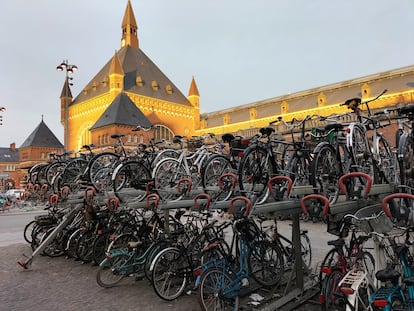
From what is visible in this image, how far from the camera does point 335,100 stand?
4397cm

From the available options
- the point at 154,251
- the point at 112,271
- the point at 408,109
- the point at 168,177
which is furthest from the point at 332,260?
the point at 112,271

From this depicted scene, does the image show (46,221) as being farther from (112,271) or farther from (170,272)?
(170,272)

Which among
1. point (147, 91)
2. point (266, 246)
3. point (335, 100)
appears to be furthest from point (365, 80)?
point (266, 246)

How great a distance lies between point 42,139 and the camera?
154ft

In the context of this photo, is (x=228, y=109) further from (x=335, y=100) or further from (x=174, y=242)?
(x=174, y=242)

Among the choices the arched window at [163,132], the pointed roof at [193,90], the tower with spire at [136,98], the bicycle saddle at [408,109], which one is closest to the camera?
the bicycle saddle at [408,109]

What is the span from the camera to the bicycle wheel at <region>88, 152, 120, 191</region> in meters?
6.68

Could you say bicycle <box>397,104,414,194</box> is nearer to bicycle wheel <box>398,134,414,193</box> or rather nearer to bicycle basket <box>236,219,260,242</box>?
bicycle wheel <box>398,134,414,193</box>

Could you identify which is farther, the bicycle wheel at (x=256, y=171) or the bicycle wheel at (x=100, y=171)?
the bicycle wheel at (x=100, y=171)

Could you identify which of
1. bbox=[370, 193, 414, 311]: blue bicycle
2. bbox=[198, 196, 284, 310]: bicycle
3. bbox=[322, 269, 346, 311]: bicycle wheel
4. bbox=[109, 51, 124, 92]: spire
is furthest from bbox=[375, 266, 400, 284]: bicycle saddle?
bbox=[109, 51, 124, 92]: spire

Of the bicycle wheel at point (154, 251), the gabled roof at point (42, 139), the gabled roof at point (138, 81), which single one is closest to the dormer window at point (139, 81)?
the gabled roof at point (138, 81)

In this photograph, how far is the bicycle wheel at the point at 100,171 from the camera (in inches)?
263

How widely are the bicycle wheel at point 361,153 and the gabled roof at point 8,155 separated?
7821cm

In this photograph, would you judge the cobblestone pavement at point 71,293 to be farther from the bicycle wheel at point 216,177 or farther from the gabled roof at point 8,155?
the gabled roof at point 8,155
